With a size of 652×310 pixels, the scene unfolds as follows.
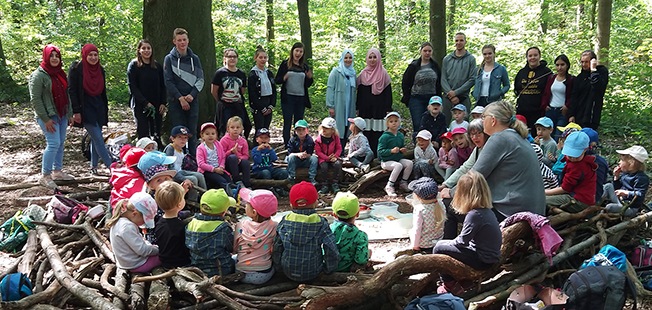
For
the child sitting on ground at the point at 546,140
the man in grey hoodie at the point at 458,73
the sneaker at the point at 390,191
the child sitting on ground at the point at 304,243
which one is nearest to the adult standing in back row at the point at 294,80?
the sneaker at the point at 390,191

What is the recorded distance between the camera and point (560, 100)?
8719 millimetres

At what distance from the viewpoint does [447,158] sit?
7.82m

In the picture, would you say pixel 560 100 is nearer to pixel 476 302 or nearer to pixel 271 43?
pixel 476 302

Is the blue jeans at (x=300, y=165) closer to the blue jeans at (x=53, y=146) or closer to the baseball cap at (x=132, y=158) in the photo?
the baseball cap at (x=132, y=158)

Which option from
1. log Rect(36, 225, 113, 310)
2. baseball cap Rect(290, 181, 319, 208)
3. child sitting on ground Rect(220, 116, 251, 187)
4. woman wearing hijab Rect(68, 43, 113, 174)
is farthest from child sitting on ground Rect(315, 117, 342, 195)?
log Rect(36, 225, 113, 310)

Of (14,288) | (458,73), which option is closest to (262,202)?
(14,288)

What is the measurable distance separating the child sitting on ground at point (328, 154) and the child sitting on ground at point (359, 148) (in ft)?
1.09

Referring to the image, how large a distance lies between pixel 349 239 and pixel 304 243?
0.46 m

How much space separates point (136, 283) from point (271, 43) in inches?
588

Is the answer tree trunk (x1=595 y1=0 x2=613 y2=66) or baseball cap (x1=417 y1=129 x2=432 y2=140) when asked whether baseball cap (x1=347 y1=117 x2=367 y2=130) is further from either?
tree trunk (x1=595 y1=0 x2=613 y2=66)

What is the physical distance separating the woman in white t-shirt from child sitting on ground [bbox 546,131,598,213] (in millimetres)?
3043

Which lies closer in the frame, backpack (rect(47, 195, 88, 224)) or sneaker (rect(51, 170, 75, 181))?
backpack (rect(47, 195, 88, 224))

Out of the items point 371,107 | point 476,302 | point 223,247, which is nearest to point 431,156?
point 371,107

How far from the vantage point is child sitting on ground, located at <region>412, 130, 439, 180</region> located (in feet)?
26.0
